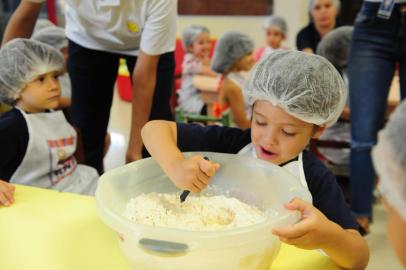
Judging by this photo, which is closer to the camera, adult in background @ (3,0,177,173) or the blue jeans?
adult in background @ (3,0,177,173)

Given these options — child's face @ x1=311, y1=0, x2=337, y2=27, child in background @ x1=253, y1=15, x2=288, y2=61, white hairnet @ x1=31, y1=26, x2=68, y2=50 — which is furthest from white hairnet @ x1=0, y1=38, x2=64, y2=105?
child in background @ x1=253, y1=15, x2=288, y2=61

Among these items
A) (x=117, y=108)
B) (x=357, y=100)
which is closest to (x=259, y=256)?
(x=357, y=100)

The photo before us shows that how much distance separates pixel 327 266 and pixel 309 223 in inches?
5.7

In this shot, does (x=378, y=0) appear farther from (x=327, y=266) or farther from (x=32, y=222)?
(x=32, y=222)

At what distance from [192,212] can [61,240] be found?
0.27 meters

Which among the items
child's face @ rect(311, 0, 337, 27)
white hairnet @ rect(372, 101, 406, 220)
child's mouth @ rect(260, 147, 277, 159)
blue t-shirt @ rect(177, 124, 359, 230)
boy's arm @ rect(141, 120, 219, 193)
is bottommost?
blue t-shirt @ rect(177, 124, 359, 230)

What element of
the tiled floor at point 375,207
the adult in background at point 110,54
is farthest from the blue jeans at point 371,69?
the adult in background at point 110,54

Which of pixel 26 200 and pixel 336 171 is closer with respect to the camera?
pixel 26 200

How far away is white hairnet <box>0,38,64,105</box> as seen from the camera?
4.64ft

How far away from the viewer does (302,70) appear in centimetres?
94

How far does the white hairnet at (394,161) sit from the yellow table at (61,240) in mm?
268

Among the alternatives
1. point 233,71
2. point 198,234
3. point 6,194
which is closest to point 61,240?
point 6,194

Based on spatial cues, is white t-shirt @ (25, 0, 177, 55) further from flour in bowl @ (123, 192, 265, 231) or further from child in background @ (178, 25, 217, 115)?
child in background @ (178, 25, 217, 115)

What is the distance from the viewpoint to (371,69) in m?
1.68
